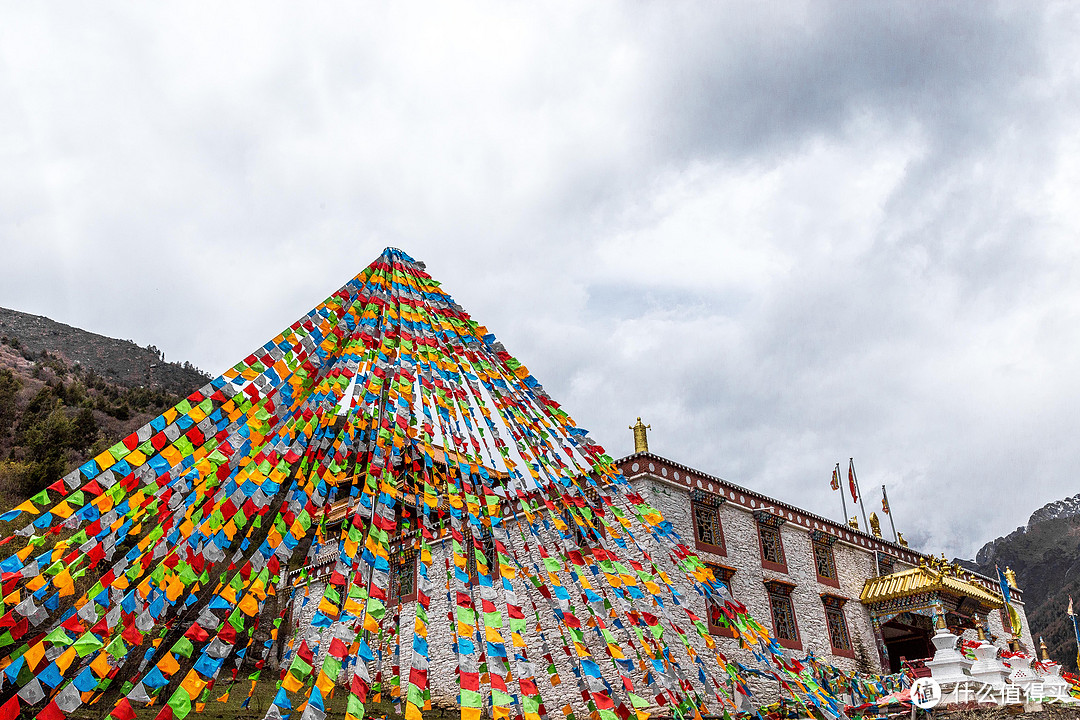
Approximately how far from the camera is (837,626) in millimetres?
19875

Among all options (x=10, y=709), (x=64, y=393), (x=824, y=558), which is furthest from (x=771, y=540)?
(x=64, y=393)

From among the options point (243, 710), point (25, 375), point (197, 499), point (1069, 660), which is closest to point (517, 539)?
point (243, 710)

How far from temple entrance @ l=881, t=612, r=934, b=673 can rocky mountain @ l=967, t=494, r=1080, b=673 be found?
1241 inches

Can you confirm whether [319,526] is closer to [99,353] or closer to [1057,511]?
[99,353]

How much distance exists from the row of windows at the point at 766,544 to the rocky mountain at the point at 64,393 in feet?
59.2

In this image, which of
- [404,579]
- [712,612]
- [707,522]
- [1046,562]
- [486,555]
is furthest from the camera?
[1046,562]

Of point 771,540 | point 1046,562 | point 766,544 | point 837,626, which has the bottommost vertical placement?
point 837,626

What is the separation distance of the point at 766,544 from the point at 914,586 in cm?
498

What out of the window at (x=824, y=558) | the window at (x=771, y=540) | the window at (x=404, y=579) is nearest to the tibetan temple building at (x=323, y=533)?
the window at (x=404, y=579)

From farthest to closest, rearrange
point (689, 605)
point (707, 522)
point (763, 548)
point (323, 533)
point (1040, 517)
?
point (1040, 517), point (763, 548), point (707, 522), point (689, 605), point (323, 533)

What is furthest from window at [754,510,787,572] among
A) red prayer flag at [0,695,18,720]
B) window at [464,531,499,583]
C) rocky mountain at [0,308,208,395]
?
rocky mountain at [0,308,208,395]

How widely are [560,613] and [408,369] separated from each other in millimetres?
2330

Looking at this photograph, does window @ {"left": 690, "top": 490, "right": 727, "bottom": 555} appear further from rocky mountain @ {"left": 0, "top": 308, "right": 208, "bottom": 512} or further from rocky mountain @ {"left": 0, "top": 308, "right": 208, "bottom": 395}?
rocky mountain @ {"left": 0, "top": 308, "right": 208, "bottom": 395}

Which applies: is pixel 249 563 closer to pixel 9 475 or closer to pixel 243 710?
pixel 243 710
